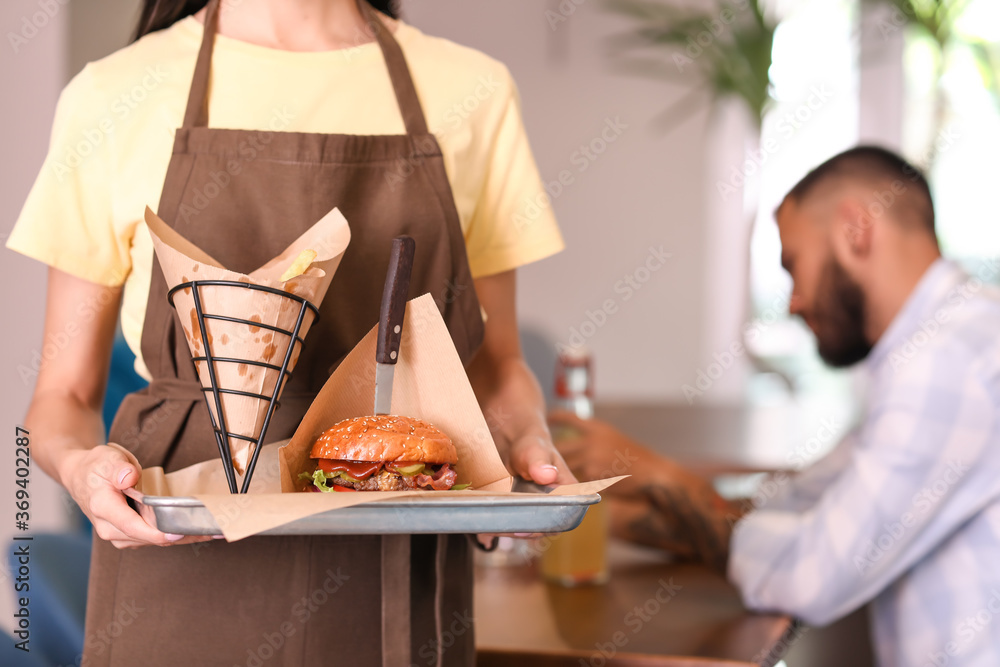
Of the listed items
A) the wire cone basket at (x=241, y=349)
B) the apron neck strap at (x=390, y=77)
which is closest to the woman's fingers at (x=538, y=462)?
the wire cone basket at (x=241, y=349)

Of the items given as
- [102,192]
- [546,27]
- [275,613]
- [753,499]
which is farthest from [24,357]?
[546,27]

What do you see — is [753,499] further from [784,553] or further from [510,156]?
[510,156]

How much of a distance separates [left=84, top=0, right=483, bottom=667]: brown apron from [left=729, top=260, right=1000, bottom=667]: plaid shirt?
0.67 m

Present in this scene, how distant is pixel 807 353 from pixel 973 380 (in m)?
2.82

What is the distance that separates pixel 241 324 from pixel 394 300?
0.14m

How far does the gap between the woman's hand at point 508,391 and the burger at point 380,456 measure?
3.8 inches

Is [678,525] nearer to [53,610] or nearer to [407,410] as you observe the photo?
[407,410]

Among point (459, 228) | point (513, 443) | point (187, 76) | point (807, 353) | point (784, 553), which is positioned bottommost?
point (807, 353)

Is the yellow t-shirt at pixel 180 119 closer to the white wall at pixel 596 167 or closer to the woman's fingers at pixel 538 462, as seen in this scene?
the woman's fingers at pixel 538 462

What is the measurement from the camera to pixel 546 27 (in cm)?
388

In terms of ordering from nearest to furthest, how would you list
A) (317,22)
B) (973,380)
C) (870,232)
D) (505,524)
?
(505,524)
(317,22)
(973,380)
(870,232)

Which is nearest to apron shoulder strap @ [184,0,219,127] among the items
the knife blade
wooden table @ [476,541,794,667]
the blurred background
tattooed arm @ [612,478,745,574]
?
the knife blade

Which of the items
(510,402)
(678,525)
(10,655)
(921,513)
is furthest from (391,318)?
(921,513)

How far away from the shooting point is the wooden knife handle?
2.49 ft
